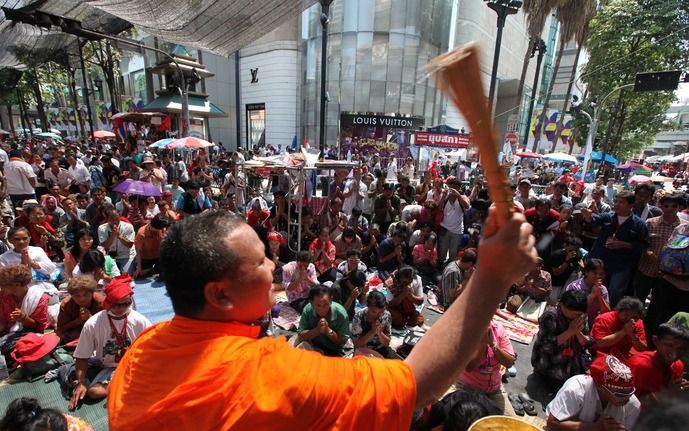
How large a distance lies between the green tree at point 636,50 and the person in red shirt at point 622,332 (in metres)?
18.4

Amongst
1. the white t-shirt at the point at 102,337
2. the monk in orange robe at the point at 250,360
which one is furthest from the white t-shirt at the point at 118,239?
the monk in orange robe at the point at 250,360

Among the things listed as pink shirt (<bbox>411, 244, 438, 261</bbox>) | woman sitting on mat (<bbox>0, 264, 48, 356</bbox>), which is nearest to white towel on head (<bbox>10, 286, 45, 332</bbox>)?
woman sitting on mat (<bbox>0, 264, 48, 356</bbox>)

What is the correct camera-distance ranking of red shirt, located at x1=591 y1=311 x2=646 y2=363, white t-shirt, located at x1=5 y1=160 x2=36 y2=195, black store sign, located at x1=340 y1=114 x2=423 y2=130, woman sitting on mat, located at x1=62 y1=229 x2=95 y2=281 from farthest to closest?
black store sign, located at x1=340 y1=114 x2=423 y2=130
white t-shirt, located at x1=5 y1=160 x2=36 y2=195
woman sitting on mat, located at x1=62 y1=229 x2=95 y2=281
red shirt, located at x1=591 y1=311 x2=646 y2=363

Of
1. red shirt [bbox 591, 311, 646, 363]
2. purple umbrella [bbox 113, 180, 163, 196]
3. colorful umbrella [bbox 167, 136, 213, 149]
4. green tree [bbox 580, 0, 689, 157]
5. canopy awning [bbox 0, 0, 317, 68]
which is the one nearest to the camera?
red shirt [bbox 591, 311, 646, 363]

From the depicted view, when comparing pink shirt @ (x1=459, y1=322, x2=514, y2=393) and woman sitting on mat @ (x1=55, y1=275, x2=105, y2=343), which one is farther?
woman sitting on mat @ (x1=55, y1=275, x2=105, y2=343)

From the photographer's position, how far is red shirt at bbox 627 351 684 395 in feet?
10.8

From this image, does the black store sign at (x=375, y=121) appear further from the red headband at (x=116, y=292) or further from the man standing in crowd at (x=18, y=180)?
the red headband at (x=116, y=292)

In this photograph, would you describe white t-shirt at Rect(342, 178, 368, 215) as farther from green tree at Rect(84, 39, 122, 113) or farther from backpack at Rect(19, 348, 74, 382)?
green tree at Rect(84, 39, 122, 113)

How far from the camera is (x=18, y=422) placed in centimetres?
232

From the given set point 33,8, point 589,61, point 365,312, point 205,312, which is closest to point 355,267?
point 365,312

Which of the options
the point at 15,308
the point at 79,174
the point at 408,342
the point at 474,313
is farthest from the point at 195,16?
the point at 79,174

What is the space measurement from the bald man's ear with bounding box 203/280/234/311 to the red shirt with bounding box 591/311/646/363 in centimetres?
431

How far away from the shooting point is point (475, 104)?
0.90m

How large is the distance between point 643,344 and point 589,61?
25.9 m
